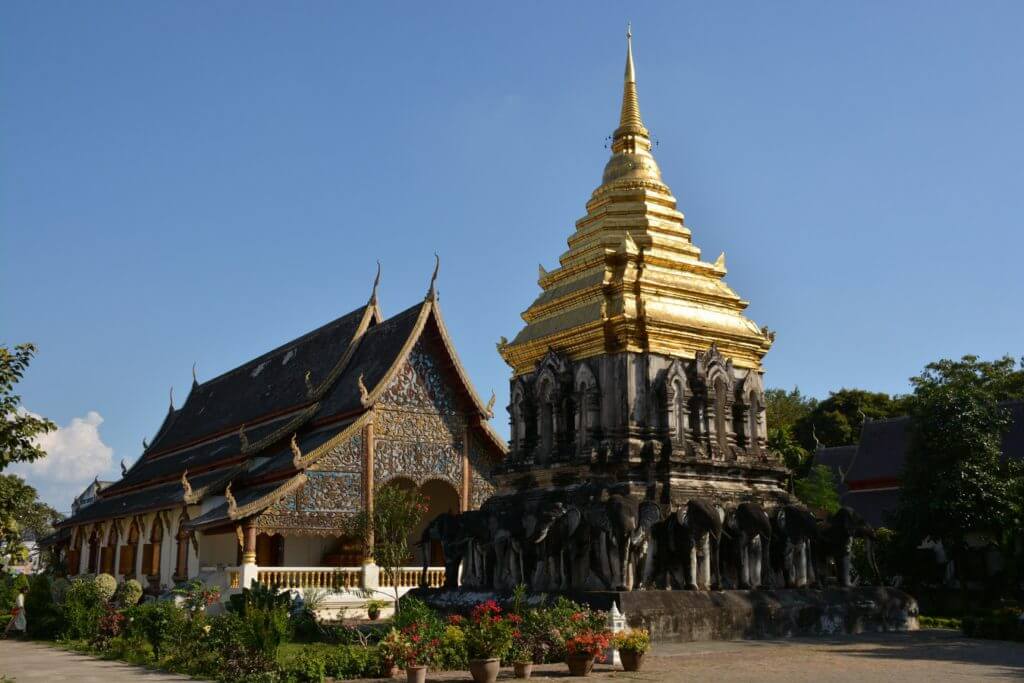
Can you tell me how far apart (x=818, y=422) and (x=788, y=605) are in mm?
33131

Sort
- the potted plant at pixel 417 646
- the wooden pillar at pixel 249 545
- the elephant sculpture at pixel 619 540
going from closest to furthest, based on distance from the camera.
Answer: the potted plant at pixel 417 646 → the elephant sculpture at pixel 619 540 → the wooden pillar at pixel 249 545

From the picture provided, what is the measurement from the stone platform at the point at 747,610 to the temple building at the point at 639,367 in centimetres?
170

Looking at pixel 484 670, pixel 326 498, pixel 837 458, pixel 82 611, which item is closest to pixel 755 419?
pixel 484 670

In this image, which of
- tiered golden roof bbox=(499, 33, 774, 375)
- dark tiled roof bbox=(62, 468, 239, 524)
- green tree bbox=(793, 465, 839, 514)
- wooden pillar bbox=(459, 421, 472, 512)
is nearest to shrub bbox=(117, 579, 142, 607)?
dark tiled roof bbox=(62, 468, 239, 524)

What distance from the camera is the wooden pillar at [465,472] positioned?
22.5 m

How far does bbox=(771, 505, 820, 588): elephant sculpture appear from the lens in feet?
46.0

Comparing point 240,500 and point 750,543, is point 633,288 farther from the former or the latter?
point 240,500

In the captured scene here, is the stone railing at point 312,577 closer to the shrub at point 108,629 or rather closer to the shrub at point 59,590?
the shrub at point 59,590

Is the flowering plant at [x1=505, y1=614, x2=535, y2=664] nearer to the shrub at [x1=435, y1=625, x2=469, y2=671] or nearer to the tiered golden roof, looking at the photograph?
the shrub at [x1=435, y1=625, x2=469, y2=671]

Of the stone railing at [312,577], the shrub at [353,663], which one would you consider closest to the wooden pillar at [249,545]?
the stone railing at [312,577]

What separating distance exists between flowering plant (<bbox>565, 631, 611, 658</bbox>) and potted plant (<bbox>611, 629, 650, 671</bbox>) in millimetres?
164

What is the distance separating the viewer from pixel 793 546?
14.1 meters

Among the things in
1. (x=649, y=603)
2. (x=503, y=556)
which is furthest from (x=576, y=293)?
(x=649, y=603)

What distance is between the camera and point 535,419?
53.5 feet
